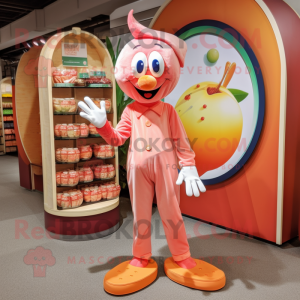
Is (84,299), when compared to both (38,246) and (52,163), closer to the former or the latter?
(38,246)

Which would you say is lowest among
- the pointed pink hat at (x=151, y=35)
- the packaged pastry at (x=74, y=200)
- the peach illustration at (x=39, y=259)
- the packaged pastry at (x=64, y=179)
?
the peach illustration at (x=39, y=259)

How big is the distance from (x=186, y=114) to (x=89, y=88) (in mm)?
1139

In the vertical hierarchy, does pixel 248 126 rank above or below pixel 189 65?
below

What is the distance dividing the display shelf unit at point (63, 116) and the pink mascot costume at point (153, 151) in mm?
1003

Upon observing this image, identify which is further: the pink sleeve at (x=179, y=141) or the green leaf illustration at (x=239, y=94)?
the green leaf illustration at (x=239, y=94)

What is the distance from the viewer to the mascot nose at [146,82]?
2.15m

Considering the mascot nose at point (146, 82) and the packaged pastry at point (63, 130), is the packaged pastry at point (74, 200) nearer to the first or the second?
the packaged pastry at point (63, 130)

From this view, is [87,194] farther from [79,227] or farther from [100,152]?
[100,152]

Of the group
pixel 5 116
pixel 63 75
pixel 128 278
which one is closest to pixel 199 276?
pixel 128 278

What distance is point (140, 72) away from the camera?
2242mm

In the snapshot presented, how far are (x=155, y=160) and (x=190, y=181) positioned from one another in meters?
0.29

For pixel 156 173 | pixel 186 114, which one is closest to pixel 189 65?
pixel 186 114

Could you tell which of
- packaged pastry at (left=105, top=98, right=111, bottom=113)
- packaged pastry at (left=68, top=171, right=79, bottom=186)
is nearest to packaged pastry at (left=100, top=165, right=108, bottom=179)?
packaged pastry at (left=68, top=171, right=79, bottom=186)

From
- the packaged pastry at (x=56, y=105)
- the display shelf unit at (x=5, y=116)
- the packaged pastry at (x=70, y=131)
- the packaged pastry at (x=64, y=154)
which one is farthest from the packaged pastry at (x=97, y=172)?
the display shelf unit at (x=5, y=116)
